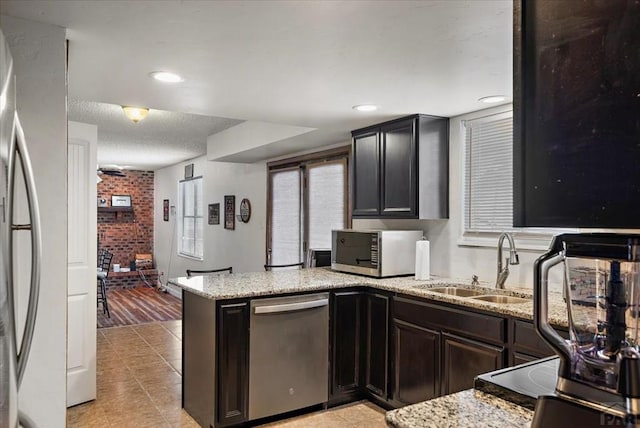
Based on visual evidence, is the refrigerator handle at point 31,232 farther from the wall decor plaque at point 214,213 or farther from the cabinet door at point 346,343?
the wall decor plaque at point 214,213

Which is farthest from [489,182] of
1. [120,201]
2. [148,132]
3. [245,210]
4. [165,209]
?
[120,201]

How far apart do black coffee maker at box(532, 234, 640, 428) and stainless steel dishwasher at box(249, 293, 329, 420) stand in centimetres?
217

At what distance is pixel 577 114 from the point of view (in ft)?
2.81

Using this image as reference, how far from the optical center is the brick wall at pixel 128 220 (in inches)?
381

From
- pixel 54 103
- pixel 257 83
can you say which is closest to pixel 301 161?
pixel 257 83

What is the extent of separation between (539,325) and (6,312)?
1.27 metres

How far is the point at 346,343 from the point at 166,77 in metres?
2.14

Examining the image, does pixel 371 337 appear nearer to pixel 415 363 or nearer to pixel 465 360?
pixel 415 363

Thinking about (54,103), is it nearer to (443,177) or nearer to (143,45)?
(143,45)

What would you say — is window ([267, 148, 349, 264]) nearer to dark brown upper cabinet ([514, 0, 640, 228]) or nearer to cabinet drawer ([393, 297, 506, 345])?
cabinet drawer ([393, 297, 506, 345])

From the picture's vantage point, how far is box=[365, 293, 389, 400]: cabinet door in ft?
10.7

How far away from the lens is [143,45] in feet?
7.00

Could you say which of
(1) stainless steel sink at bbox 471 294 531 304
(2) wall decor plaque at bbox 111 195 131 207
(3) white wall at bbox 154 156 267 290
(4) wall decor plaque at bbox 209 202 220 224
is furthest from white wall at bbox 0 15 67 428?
(2) wall decor plaque at bbox 111 195 131 207

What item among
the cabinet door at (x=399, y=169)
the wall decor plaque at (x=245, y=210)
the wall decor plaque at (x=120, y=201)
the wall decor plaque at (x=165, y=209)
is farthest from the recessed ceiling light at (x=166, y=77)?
the wall decor plaque at (x=120, y=201)
